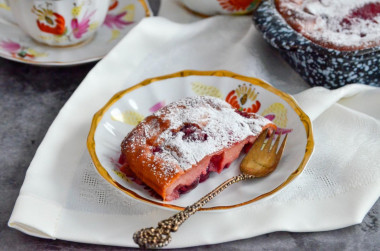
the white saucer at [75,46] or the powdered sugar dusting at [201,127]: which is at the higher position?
the powdered sugar dusting at [201,127]

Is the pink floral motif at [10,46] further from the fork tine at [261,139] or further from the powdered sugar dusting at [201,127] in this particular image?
the fork tine at [261,139]

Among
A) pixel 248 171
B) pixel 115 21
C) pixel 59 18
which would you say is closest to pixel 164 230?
pixel 248 171

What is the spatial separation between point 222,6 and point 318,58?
509 millimetres

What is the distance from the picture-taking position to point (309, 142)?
4.00 feet

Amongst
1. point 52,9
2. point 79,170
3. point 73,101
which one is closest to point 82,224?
point 79,170

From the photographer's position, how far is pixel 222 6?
1.83m

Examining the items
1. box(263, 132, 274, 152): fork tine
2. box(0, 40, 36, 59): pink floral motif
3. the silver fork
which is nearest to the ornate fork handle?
the silver fork

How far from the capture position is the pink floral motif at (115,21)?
5.96 ft

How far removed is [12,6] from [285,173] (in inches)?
38.9

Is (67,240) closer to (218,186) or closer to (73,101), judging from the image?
(218,186)

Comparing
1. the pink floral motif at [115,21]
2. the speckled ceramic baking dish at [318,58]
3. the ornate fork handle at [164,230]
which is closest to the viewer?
the ornate fork handle at [164,230]

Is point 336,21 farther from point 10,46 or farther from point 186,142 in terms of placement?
point 10,46

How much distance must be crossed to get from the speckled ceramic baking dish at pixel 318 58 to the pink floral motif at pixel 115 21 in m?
0.49

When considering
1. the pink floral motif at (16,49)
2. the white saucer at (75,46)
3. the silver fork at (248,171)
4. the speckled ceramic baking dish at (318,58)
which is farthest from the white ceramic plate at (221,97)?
the pink floral motif at (16,49)
